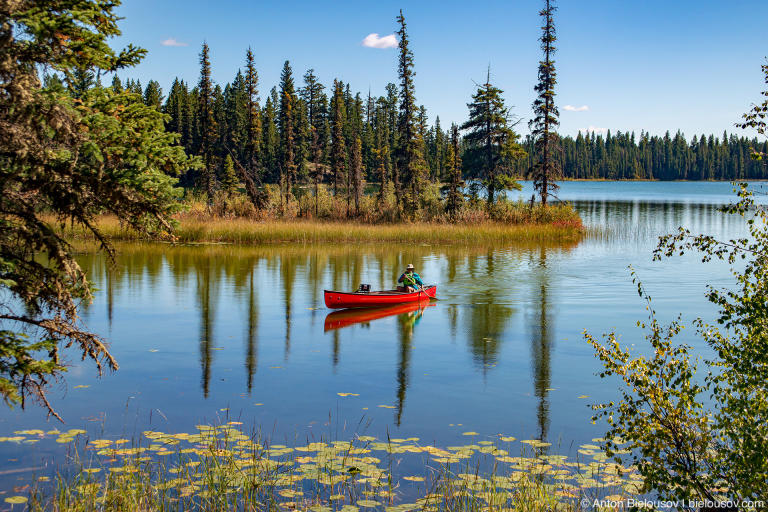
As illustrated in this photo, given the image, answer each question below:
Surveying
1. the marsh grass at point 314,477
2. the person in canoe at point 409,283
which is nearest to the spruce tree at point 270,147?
the person in canoe at point 409,283

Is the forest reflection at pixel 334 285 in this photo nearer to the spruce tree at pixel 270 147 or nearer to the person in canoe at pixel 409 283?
the person in canoe at pixel 409 283

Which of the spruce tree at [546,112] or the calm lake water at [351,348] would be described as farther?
the spruce tree at [546,112]

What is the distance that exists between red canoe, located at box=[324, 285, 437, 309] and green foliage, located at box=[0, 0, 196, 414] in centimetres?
1266

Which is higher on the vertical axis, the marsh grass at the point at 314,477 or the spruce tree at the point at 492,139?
the spruce tree at the point at 492,139

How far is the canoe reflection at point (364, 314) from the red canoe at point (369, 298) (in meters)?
0.22

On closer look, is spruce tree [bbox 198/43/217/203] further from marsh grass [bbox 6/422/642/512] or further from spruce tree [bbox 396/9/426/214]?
marsh grass [bbox 6/422/642/512]

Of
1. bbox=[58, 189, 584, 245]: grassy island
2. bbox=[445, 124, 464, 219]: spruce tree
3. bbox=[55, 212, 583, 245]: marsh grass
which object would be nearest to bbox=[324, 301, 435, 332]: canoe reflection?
bbox=[58, 189, 584, 245]: grassy island

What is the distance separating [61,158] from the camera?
7.59 meters

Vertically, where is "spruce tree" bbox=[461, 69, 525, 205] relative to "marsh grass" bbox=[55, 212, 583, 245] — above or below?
above

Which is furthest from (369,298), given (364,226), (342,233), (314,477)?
(364,226)

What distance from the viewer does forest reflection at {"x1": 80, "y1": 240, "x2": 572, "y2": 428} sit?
1644cm

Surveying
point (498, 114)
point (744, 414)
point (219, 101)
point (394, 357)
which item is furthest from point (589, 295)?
point (219, 101)

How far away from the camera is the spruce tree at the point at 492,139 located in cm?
5272

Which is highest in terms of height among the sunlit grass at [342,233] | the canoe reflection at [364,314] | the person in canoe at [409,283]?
the sunlit grass at [342,233]
